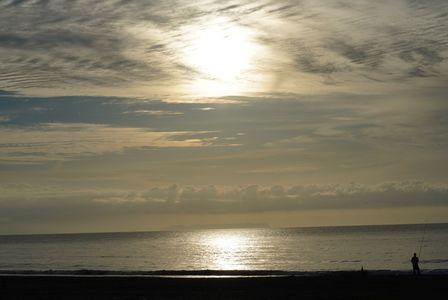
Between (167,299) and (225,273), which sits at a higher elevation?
(167,299)

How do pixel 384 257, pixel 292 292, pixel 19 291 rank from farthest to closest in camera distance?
pixel 384 257
pixel 19 291
pixel 292 292

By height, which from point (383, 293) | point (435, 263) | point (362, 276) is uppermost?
point (383, 293)

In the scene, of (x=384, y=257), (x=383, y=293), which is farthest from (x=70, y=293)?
(x=384, y=257)

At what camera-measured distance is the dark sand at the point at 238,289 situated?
110ft

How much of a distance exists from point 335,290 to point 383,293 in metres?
3.18

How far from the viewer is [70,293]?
3719cm

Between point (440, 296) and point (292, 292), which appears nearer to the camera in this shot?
point (440, 296)

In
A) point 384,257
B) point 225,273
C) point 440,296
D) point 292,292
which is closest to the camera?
point 440,296

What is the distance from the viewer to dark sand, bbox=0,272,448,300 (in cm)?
3350

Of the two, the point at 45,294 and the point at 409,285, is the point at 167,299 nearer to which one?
the point at 45,294

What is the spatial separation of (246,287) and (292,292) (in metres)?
4.32

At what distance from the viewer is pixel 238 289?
37781 mm

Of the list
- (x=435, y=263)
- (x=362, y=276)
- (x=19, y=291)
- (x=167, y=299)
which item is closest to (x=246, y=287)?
(x=167, y=299)

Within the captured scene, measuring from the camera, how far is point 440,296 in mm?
31281
